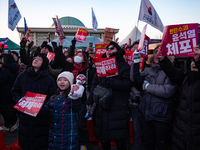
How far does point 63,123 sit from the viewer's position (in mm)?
2199

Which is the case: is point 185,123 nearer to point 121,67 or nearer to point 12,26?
point 121,67

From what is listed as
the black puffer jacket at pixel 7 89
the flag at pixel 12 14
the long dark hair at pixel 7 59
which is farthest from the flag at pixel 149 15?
the flag at pixel 12 14

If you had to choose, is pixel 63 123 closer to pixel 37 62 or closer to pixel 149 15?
pixel 37 62

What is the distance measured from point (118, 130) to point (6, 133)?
3317mm

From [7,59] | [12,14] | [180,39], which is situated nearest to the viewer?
[180,39]

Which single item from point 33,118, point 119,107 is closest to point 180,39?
point 119,107

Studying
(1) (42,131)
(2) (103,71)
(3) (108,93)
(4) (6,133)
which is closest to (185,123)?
(3) (108,93)

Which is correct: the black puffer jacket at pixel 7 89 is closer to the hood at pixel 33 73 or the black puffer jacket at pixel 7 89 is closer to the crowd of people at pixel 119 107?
the crowd of people at pixel 119 107

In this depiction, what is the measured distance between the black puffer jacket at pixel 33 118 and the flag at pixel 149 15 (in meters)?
3.10

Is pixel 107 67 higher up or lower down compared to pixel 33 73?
higher up

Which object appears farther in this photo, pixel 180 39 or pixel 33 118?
pixel 33 118

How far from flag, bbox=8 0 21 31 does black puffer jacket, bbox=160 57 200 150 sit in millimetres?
6315

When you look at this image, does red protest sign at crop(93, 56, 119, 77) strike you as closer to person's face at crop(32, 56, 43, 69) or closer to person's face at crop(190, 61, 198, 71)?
person's face at crop(32, 56, 43, 69)

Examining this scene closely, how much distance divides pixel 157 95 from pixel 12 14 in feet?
21.5
